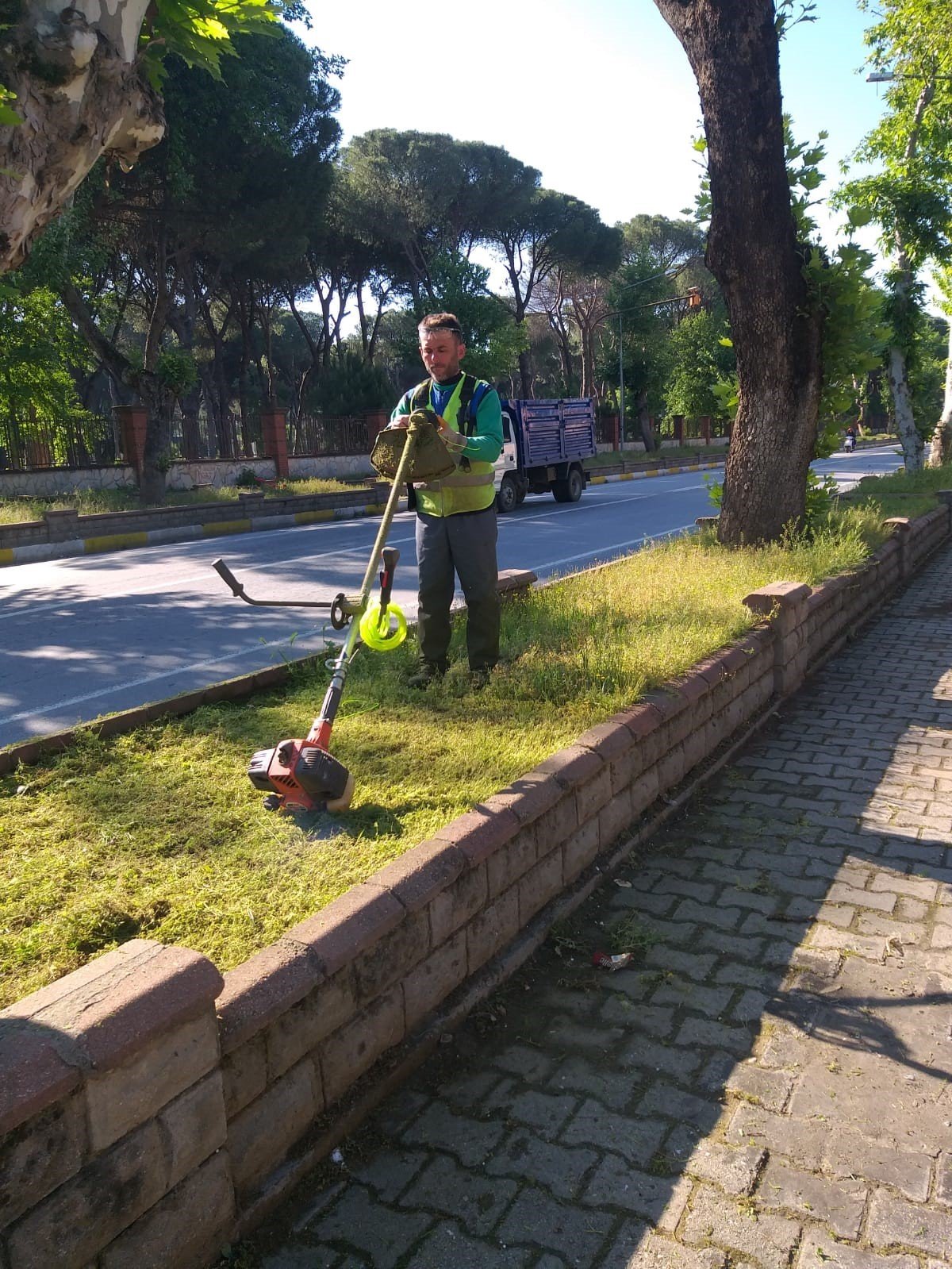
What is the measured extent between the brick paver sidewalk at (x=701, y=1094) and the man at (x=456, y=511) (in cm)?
153

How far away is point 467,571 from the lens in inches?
194

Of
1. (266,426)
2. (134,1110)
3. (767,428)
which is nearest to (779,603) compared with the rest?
(767,428)

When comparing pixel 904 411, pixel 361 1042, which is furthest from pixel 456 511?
pixel 904 411

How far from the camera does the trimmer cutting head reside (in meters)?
3.38

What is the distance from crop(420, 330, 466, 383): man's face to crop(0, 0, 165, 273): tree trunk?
1.71 metres

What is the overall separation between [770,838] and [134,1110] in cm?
316

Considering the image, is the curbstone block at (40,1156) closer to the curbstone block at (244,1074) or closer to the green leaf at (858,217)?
the curbstone block at (244,1074)

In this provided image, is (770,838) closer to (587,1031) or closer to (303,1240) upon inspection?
(587,1031)

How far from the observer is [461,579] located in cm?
498

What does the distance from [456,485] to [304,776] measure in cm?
194

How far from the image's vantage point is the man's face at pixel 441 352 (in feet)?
14.9

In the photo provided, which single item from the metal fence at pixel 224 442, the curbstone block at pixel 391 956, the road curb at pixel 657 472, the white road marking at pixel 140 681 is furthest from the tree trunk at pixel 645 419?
the curbstone block at pixel 391 956

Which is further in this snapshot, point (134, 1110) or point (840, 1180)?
point (840, 1180)

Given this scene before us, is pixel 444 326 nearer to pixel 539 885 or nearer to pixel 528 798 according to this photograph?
pixel 528 798
